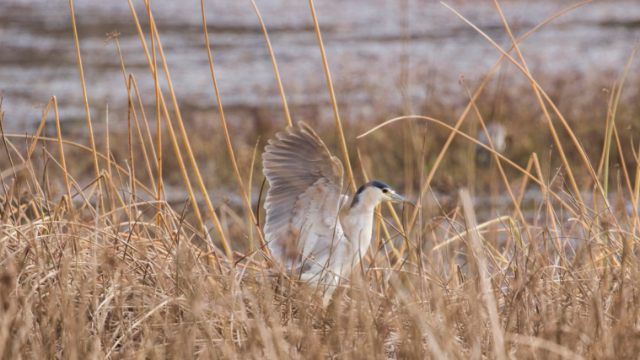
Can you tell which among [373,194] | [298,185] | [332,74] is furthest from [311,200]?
[332,74]

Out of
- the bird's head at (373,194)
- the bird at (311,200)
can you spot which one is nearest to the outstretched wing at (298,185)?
the bird at (311,200)

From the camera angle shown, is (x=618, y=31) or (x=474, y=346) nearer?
(x=474, y=346)

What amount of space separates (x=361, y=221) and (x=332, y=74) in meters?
9.15

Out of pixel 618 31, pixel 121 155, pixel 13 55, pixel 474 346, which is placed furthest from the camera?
pixel 618 31

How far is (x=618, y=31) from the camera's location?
1588 centimetres

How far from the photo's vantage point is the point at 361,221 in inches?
112

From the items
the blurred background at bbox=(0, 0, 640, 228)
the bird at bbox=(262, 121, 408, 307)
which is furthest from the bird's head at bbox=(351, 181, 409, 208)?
the blurred background at bbox=(0, 0, 640, 228)

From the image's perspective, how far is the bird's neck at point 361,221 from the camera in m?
2.81

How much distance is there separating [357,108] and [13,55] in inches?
342

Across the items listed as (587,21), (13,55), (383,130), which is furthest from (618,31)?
(13,55)

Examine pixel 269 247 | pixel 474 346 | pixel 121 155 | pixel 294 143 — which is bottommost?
pixel 121 155

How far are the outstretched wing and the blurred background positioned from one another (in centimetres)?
42

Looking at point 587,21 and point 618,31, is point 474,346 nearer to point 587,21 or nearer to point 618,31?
point 618,31

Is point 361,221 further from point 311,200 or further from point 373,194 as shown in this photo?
point 311,200
